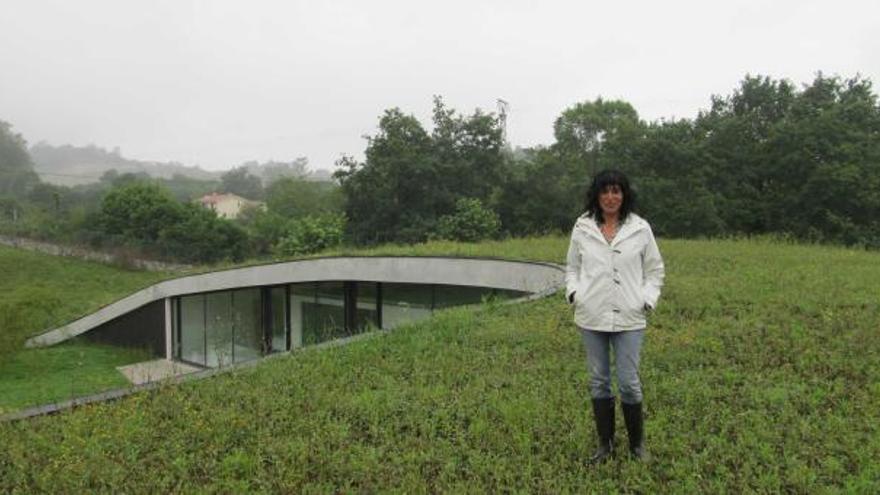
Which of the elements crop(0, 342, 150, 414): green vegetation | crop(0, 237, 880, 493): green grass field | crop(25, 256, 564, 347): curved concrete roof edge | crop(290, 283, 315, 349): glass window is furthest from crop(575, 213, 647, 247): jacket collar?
crop(0, 342, 150, 414): green vegetation

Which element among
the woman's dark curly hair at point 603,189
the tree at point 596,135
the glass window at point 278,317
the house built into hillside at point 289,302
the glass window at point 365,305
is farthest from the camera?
the tree at point 596,135

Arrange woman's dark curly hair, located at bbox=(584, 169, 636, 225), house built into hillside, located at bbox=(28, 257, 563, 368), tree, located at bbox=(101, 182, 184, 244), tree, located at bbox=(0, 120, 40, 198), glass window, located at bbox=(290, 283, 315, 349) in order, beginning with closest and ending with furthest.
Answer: woman's dark curly hair, located at bbox=(584, 169, 636, 225) → house built into hillside, located at bbox=(28, 257, 563, 368) → glass window, located at bbox=(290, 283, 315, 349) → tree, located at bbox=(101, 182, 184, 244) → tree, located at bbox=(0, 120, 40, 198)

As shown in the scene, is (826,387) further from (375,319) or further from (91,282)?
(91,282)

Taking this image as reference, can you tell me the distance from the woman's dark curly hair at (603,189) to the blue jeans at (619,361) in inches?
29.4

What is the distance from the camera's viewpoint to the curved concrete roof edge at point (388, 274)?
497 inches

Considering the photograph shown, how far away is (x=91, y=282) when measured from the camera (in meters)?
→ 41.8

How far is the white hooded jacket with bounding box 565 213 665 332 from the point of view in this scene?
13.4 ft

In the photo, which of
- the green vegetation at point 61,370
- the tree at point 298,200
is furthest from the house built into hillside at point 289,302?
the tree at point 298,200

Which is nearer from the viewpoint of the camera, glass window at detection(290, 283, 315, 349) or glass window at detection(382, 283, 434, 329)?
glass window at detection(382, 283, 434, 329)

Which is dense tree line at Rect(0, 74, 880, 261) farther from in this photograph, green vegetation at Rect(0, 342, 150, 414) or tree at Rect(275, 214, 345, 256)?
green vegetation at Rect(0, 342, 150, 414)

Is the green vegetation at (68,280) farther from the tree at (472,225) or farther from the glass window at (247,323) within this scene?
the tree at (472,225)

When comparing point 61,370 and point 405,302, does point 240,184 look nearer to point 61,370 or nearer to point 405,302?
point 61,370

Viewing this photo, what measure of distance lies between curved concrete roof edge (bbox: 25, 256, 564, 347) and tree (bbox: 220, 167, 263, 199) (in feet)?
359

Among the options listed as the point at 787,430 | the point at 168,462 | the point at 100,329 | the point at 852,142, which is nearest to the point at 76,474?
the point at 168,462
